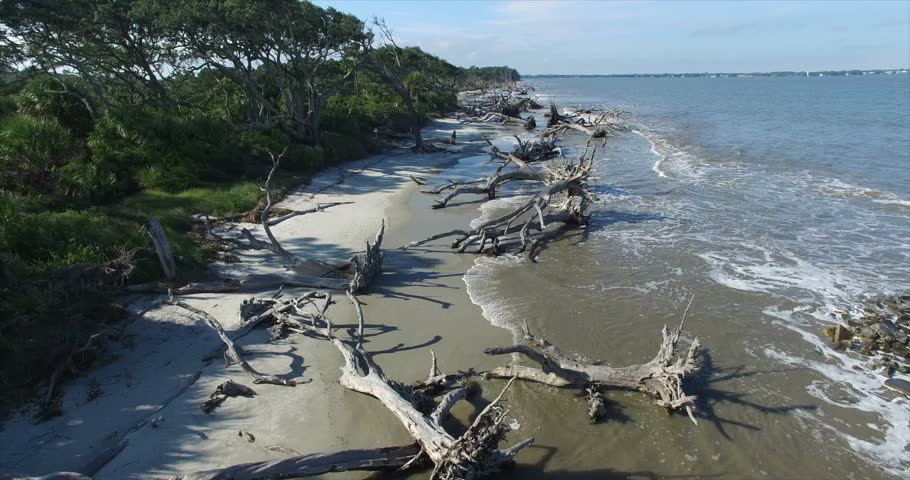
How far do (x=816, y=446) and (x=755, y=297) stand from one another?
455cm

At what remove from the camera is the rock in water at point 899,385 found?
731 cm

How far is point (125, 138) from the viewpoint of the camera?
15141 mm

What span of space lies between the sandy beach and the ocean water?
4.24ft

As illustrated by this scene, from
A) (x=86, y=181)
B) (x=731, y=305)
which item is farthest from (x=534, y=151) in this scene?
(x=86, y=181)

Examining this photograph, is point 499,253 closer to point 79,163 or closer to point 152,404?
point 152,404

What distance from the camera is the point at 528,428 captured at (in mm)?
6402

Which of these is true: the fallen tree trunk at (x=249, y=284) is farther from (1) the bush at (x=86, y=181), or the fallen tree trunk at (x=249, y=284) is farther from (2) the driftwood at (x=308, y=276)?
(1) the bush at (x=86, y=181)

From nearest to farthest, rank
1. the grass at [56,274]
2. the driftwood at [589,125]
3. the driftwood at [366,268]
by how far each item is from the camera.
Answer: the grass at [56,274] → the driftwood at [366,268] → the driftwood at [589,125]

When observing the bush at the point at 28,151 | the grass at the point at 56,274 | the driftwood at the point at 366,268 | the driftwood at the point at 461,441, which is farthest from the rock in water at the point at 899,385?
the bush at the point at 28,151

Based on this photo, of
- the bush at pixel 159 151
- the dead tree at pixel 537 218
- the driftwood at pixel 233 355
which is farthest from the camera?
the bush at pixel 159 151

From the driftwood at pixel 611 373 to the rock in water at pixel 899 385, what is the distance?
10.3 feet

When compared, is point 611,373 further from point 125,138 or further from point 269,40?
point 269,40

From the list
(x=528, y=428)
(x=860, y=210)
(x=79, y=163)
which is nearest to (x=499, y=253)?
(x=528, y=428)

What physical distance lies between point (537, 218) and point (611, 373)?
7.85m
